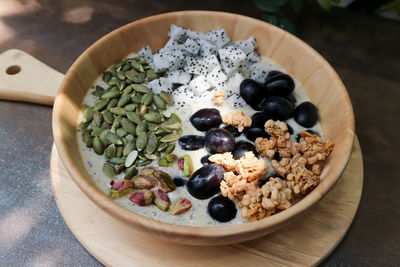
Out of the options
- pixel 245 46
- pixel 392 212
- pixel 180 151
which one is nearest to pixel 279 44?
pixel 245 46

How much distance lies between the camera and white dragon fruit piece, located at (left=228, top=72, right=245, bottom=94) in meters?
1.13

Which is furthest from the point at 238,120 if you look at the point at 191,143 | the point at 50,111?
the point at 50,111

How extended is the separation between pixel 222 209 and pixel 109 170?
337 millimetres

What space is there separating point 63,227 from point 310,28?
143cm

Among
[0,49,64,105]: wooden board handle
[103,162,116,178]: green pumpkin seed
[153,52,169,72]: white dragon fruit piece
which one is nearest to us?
[103,162,116,178]: green pumpkin seed

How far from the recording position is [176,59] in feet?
3.71

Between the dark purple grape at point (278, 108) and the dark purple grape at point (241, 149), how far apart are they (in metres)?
0.13

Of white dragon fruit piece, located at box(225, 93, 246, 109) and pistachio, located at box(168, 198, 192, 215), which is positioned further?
white dragon fruit piece, located at box(225, 93, 246, 109)

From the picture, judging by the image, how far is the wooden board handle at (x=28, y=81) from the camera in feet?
4.11

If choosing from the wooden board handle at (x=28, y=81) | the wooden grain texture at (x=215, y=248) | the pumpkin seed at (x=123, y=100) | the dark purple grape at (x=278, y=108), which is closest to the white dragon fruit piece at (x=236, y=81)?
the dark purple grape at (x=278, y=108)

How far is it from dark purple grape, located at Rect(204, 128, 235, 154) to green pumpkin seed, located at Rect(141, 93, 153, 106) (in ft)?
0.81

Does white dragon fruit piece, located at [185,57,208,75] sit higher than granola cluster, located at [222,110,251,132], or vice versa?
white dragon fruit piece, located at [185,57,208,75]

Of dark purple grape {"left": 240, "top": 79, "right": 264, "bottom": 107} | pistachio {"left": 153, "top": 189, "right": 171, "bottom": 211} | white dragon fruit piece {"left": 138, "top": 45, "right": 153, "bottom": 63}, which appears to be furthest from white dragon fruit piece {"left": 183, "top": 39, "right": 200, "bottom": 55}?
pistachio {"left": 153, "top": 189, "right": 171, "bottom": 211}

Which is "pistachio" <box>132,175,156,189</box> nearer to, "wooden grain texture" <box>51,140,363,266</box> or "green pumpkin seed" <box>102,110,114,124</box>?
"wooden grain texture" <box>51,140,363,266</box>
